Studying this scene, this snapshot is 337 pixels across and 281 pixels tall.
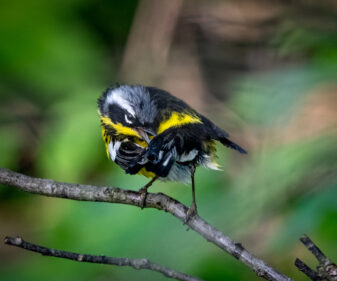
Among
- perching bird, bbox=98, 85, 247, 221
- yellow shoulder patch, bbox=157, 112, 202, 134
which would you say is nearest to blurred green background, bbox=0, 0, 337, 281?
perching bird, bbox=98, 85, 247, 221

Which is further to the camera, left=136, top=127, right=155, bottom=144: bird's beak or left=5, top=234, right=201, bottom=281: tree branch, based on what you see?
left=136, top=127, right=155, bottom=144: bird's beak

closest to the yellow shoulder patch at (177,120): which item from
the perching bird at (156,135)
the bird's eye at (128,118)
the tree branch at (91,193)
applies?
the perching bird at (156,135)

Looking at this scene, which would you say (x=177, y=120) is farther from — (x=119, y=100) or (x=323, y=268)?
(x=323, y=268)

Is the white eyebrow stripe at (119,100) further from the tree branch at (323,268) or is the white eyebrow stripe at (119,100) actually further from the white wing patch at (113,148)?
the tree branch at (323,268)

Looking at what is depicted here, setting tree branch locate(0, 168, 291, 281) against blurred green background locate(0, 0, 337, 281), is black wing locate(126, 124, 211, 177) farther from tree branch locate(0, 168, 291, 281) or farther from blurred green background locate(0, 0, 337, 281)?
blurred green background locate(0, 0, 337, 281)

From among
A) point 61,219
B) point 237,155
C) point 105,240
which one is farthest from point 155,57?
point 105,240

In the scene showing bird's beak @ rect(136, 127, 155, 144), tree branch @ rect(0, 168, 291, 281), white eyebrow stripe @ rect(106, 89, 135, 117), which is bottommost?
tree branch @ rect(0, 168, 291, 281)

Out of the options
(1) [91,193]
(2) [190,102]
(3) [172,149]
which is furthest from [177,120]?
(2) [190,102]
